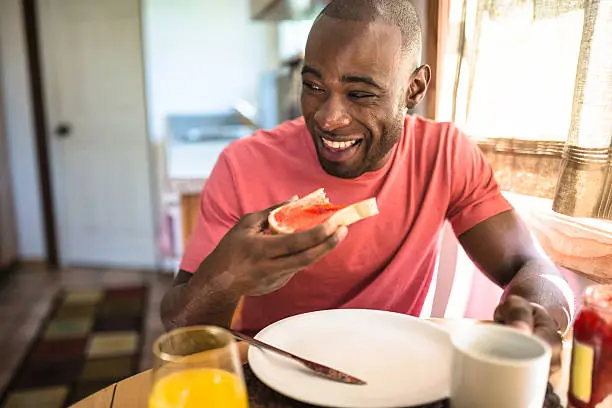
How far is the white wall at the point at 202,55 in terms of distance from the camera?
4055mm

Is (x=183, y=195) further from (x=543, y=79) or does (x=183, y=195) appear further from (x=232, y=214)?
(x=543, y=79)

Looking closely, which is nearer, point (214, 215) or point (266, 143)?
point (214, 215)

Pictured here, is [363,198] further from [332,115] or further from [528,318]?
[528,318]

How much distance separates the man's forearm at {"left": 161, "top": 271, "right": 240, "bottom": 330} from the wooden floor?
1.57 metres

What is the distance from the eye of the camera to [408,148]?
1.39 metres

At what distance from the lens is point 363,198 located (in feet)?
4.31

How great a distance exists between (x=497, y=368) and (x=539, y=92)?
1010 mm

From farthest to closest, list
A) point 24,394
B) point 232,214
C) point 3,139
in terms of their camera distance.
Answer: point 3,139 < point 24,394 < point 232,214

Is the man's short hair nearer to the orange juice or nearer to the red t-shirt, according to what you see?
the red t-shirt

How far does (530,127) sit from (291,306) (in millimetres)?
803

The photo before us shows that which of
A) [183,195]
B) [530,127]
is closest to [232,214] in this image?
[530,127]


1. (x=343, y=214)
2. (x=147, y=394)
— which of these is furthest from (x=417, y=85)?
(x=147, y=394)

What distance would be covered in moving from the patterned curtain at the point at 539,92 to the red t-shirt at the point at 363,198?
17 cm

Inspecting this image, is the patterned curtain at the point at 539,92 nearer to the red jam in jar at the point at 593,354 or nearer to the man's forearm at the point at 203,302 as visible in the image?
the red jam in jar at the point at 593,354
